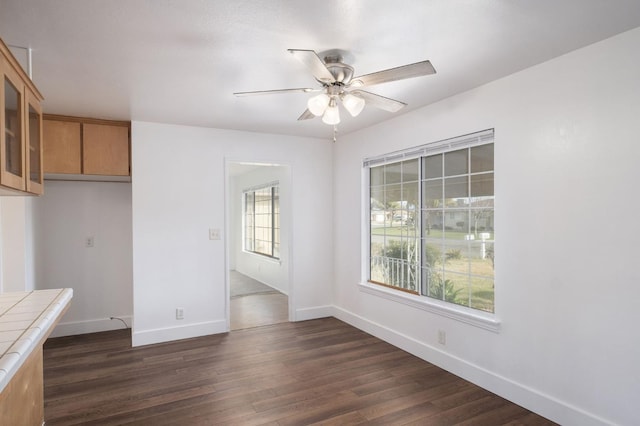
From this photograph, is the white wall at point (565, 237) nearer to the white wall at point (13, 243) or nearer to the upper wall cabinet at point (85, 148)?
the upper wall cabinet at point (85, 148)

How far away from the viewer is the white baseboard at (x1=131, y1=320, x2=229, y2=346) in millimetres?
3924

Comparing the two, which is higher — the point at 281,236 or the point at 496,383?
the point at 281,236

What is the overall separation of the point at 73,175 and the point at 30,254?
93 cm

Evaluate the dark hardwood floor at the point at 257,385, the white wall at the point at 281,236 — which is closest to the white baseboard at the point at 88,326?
the dark hardwood floor at the point at 257,385

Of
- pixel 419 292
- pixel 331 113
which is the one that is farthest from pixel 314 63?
pixel 419 292

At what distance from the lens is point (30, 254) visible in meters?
3.80

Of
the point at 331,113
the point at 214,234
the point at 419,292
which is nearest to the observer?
the point at 331,113

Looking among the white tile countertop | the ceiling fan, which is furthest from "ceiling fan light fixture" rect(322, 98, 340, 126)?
the white tile countertop

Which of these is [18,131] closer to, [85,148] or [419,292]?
[85,148]

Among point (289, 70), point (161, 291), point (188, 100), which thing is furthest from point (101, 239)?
point (289, 70)

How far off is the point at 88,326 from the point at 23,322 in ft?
10.6

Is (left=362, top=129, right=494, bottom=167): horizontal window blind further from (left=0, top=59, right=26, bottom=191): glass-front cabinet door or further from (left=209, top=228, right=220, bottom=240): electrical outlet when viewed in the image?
(left=0, top=59, right=26, bottom=191): glass-front cabinet door

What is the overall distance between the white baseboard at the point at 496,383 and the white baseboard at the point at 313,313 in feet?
2.93

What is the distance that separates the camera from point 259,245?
25.7 ft
